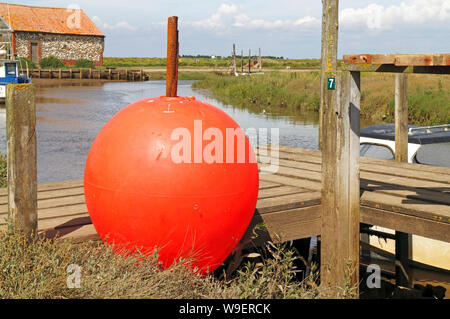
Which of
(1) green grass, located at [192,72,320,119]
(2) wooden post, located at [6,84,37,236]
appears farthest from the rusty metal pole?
(1) green grass, located at [192,72,320,119]

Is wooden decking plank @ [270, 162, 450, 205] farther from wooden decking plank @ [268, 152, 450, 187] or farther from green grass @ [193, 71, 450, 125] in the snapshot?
green grass @ [193, 71, 450, 125]

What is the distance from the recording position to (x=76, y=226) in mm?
5277

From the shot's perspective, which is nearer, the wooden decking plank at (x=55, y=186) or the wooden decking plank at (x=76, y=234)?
the wooden decking plank at (x=76, y=234)

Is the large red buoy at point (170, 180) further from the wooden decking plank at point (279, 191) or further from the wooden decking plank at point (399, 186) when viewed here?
the wooden decking plank at point (399, 186)

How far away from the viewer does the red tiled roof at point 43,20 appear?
63406 millimetres

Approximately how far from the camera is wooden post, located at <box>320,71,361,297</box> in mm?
5586

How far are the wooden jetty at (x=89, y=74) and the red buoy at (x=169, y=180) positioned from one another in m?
55.7

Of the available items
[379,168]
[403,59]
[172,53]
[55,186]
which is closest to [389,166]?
[379,168]

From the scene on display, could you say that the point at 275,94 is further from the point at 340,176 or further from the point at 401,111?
the point at 340,176

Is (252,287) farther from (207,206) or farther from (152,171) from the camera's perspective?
(152,171)

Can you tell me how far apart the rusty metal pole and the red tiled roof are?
6188 cm

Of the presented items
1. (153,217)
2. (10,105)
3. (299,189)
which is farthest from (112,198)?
(299,189)

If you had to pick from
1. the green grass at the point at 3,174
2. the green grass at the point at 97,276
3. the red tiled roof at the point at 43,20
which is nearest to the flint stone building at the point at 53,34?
the red tiled roof at the point at 43,20

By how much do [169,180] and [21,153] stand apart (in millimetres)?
1073
